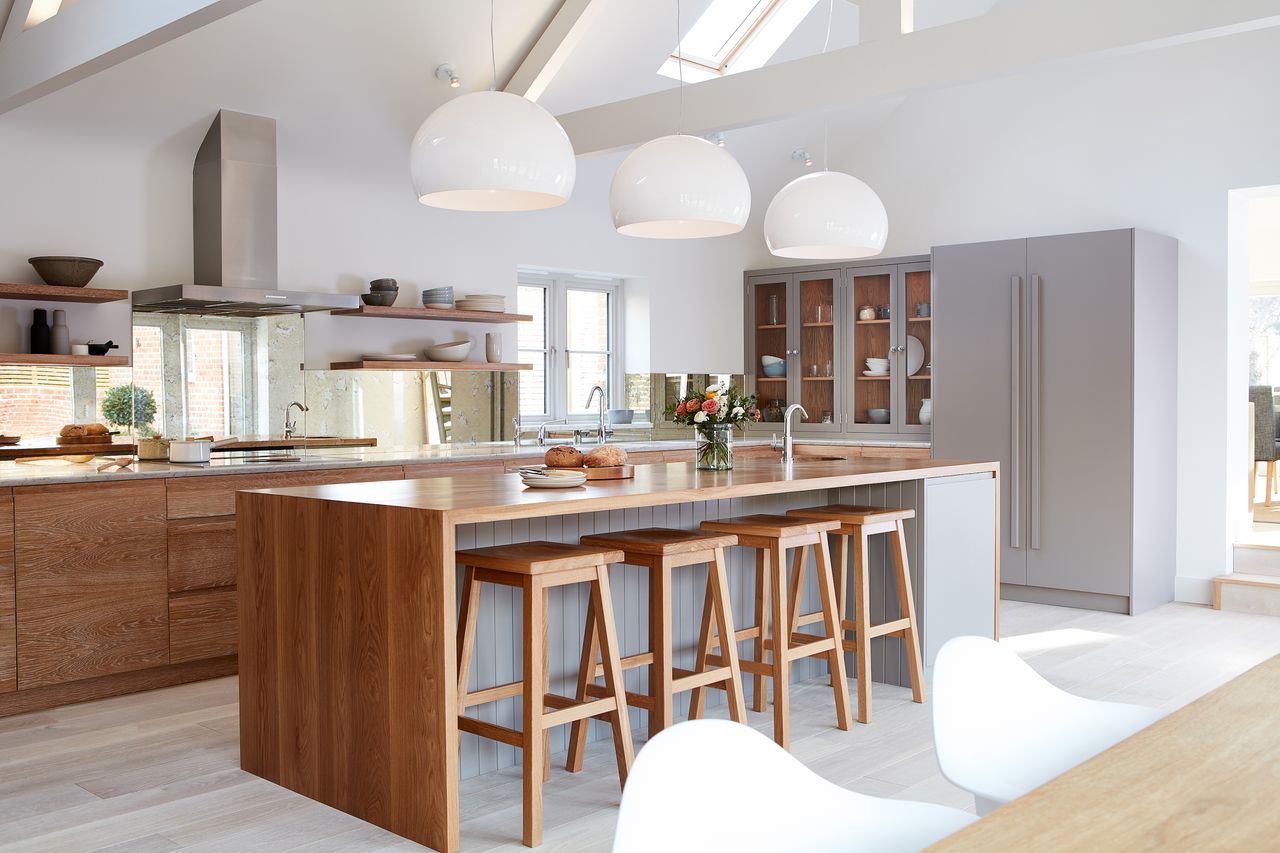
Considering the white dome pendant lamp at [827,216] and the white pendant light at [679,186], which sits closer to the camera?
the white pendant light at [679,186]

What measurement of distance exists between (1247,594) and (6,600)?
19.3 feet

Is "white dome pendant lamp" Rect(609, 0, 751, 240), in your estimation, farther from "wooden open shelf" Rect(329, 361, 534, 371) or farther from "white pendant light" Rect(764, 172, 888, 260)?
"wooden open shelf" Rect(329, 361, 534, 371)

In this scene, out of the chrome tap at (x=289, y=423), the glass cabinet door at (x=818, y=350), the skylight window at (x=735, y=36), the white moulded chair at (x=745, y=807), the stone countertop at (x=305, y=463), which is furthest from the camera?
the glass cabinet door at (x=818, y=350)

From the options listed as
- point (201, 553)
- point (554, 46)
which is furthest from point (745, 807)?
point (554, 46)

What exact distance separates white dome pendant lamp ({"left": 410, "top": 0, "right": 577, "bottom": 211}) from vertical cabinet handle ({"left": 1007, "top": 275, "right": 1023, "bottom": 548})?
4083mm

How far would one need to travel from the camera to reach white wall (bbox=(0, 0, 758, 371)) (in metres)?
5.02

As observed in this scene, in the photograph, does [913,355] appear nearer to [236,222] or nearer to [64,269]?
[236,222]

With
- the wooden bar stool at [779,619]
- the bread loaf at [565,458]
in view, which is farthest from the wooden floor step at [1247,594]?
the bread loaf at [565,458]

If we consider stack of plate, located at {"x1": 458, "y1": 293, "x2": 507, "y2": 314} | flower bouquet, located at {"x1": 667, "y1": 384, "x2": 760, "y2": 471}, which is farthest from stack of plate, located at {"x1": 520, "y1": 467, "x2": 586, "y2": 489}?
stack of plate, located at {"x1": 458, "y1": 293, "x2": 507, "y2": 314}

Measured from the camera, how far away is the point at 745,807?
140 cm

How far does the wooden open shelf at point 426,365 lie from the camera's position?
5992 mm

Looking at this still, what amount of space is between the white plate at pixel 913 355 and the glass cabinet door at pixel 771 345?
91 cm

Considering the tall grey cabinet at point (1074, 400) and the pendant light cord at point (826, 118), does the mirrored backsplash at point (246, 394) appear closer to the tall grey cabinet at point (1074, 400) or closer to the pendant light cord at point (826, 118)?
the pendant light cord at point (826, 118)

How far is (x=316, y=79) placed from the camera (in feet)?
18.0
